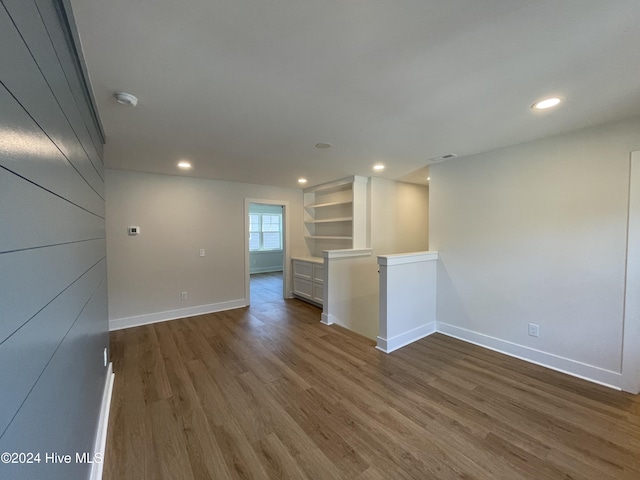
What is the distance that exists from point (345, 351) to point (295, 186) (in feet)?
11.1

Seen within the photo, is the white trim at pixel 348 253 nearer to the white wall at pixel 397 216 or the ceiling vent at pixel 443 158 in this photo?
the white wall at pixel 397 216

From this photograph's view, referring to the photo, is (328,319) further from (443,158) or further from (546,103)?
(546,103)

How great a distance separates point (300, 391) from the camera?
7.39 ft

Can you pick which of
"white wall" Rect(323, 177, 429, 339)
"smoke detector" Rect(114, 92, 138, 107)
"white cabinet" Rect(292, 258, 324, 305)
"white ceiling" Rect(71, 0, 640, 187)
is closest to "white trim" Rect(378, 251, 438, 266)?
"white wall" Rect(323, 177, 429, 339)

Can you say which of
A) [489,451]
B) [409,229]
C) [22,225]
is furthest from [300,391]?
[409,229]

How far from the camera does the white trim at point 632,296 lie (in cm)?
217

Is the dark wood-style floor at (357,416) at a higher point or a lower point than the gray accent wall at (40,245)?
lower

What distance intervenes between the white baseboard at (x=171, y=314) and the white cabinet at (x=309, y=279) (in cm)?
109

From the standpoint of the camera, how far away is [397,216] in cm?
487

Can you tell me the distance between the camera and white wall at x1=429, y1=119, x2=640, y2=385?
7.55ft

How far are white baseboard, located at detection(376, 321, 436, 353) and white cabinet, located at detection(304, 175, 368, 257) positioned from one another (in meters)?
1.69

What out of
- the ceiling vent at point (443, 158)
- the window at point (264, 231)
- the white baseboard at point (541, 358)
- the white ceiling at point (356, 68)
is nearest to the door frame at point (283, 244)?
the white ceiling at point (356, 68)

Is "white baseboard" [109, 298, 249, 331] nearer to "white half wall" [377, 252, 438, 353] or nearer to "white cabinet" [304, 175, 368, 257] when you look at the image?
"white cabinet" [304, 175, 368, 257]

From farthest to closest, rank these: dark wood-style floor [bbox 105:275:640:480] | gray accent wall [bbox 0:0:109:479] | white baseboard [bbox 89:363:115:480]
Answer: dark wood-style floor [bbox 105:275:640:480], white baseboard [bbox 89:363:115:480], gray accent wall [bbox 0:0:109:479]
